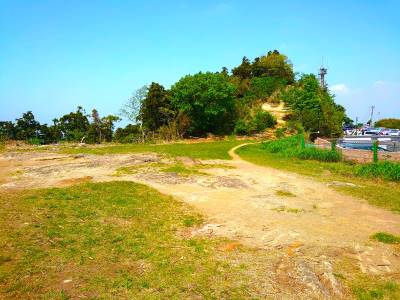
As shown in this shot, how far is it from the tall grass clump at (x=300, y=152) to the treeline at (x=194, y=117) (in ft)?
36.8

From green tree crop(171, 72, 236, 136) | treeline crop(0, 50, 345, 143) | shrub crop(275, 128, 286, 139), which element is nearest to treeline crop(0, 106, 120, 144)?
treeline crop(0, 50, 345, 143)

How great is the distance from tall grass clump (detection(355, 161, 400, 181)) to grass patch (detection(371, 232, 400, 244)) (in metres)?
7.41

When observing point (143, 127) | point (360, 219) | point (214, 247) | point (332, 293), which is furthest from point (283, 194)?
point (143, 127)

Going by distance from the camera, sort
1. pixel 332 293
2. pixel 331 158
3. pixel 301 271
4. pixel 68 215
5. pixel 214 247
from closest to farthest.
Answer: pixel 332 293, pixel 301 271, pixel 214 247, pixel 68 215, pixel 331 158

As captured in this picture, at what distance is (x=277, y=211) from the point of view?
371 inches

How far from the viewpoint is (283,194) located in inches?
449

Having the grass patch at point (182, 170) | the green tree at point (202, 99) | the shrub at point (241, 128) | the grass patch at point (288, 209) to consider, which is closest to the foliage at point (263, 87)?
the shrub at point (241, 128)

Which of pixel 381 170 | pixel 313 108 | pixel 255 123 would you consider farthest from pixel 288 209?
pixel 313 108

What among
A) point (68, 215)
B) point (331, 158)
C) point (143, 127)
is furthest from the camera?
point (143, 127)

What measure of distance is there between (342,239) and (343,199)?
3859 millimetres

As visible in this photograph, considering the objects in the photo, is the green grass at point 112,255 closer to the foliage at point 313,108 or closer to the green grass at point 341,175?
the green grass at point 341,175

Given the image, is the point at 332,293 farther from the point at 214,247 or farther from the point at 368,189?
the point at 368,189

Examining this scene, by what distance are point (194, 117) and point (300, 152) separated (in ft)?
53.3

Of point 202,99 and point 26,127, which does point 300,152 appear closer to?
point 202,99
